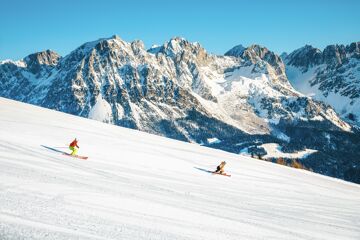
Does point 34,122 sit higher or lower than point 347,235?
higher

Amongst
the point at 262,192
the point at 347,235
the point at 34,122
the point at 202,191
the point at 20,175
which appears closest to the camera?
the point at 20,175

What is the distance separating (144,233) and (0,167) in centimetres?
687

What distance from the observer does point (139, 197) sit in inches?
571

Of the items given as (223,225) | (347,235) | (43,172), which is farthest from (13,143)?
(347,235)

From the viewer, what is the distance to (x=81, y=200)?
12414 mm

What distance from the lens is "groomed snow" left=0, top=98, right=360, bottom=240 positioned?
1041cm

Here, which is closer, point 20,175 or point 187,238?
point 187,238

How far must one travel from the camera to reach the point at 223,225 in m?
12.7

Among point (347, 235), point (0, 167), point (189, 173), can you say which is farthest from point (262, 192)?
point (0, 167)

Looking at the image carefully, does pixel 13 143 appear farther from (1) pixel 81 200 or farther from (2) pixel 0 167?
(1) pixel 81 200

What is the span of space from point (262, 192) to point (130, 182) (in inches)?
314

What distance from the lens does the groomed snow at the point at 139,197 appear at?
1041 centimetres

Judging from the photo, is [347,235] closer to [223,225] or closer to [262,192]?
[223,225]

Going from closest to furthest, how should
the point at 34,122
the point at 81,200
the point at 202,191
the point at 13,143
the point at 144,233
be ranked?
the point at 144,233
the point at 81,200
the point at 202,191
the point at 13,143
the point at 34,122
